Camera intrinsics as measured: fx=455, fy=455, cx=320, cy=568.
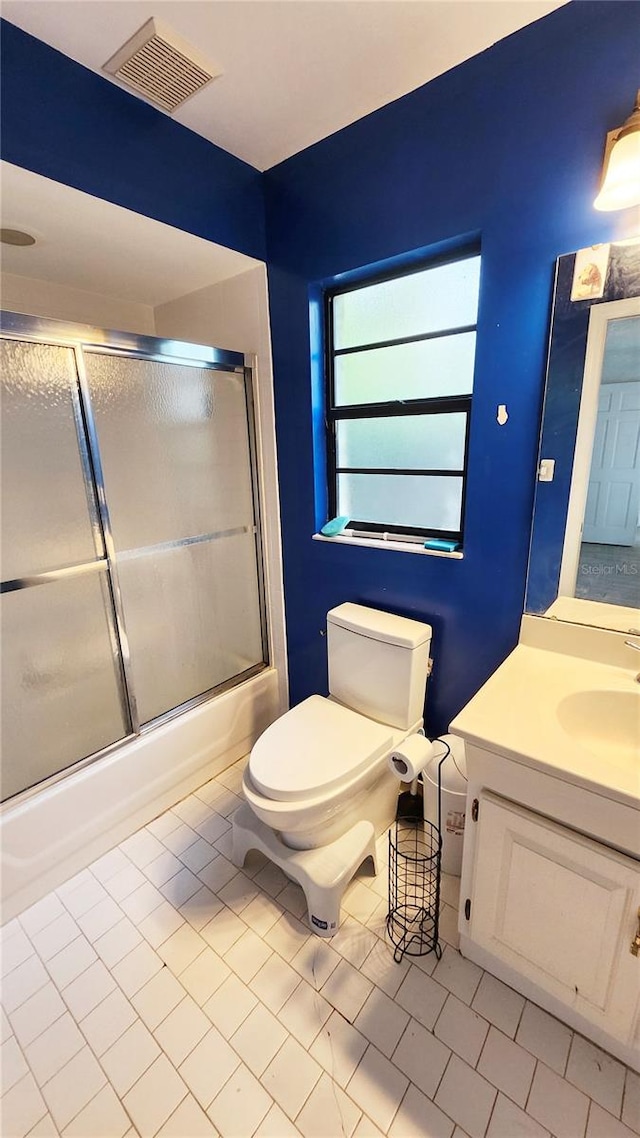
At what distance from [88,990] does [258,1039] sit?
19.2 inches

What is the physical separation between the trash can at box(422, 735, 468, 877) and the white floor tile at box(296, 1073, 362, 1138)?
2.08 feet

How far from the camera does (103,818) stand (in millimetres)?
1610

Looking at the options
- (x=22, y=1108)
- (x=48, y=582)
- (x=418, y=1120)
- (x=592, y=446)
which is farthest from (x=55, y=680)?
(x=592, y=446)

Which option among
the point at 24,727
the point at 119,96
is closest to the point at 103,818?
the point at 24,727

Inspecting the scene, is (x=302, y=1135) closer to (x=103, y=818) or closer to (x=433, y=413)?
(x=103, y=818)

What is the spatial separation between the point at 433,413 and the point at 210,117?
1124 millimetres

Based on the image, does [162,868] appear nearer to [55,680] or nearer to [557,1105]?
[55,680]

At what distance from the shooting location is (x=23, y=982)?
1248 mm

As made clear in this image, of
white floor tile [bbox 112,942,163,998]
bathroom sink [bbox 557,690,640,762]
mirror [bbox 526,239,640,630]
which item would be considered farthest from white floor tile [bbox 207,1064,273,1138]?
mirror [bbox 526,239,640,630]

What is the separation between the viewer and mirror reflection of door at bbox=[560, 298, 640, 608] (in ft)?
3.71

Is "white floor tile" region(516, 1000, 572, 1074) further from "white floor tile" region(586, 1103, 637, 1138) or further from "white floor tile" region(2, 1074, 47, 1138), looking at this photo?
"white floor tile" region(2, 1074, 47, 1138)

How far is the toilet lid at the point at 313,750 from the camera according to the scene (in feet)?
4.31

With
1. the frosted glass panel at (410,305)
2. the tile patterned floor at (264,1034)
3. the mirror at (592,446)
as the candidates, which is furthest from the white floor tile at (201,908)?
the frosted glass panel at (410,305)

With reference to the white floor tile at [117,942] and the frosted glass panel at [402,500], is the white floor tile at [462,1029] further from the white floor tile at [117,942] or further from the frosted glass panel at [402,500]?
the frosted glass panel at [402,500]
